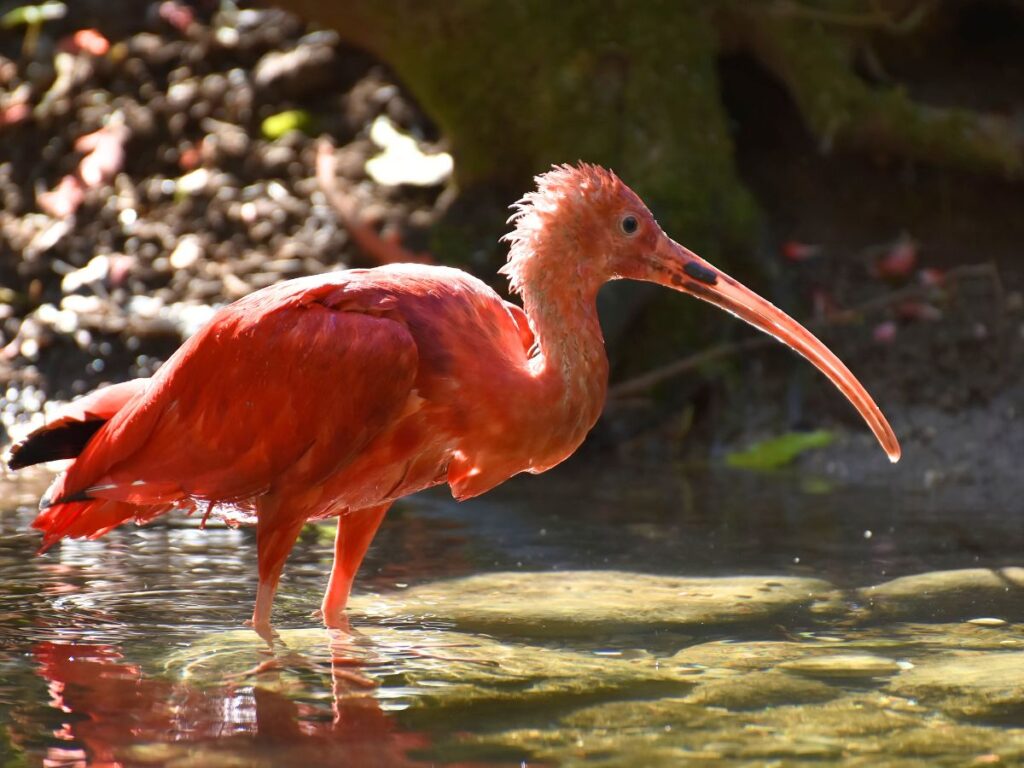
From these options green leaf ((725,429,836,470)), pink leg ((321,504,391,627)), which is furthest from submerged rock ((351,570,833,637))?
green leaf ((725,429,836,470))

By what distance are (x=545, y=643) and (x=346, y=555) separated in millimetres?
794

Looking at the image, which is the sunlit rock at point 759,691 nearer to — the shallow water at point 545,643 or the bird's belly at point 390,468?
the shallow water at point 545,643

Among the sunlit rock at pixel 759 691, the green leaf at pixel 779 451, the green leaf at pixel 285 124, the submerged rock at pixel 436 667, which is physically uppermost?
the green leaf at pixel 285 124

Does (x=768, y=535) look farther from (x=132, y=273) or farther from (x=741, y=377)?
(x=132, y=273)

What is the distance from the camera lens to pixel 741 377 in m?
9.36

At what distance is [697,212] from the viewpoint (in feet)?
30.0

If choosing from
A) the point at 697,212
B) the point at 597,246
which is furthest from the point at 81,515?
the point at 697,212

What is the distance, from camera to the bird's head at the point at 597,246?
513cm

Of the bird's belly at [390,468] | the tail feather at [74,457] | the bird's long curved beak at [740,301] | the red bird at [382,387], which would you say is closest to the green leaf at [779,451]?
the bird's long curved beak at [740,301]

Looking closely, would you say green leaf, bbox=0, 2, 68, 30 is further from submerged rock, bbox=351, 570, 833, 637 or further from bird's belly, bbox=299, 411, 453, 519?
bird's belly, bbox=299, 411, 453, 519

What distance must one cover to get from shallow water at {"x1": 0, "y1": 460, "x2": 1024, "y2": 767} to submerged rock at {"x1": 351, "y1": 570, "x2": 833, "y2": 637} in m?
0.02

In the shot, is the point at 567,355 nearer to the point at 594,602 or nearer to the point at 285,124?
the point at 594,602

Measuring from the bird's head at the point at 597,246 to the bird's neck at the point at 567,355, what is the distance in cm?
5

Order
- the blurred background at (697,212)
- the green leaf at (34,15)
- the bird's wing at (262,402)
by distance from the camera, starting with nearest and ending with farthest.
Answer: the bird's wing at (262,402), the blurred background at (697,212), the green leaf at (34,15)
